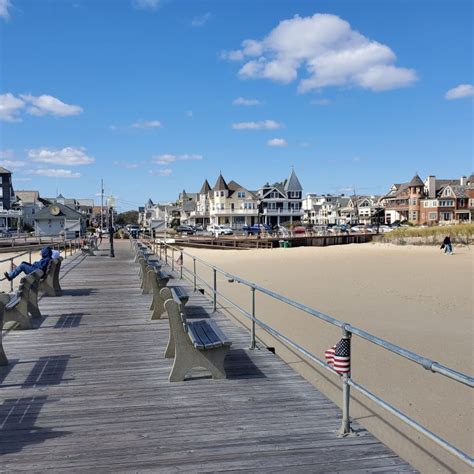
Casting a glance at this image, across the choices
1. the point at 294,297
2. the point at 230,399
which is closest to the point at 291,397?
the point at 230,399

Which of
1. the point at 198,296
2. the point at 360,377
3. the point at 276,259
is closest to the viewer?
the point at 360,377

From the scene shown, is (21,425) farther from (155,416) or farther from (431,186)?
(431,186)

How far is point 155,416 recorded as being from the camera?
4.32 m

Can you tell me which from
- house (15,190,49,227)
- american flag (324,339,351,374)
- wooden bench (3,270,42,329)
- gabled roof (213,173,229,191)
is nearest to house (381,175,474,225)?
gabled roof (213,173,229,191)

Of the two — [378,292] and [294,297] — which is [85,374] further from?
[378,292]

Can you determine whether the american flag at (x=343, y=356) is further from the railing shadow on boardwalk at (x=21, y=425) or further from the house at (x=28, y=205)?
the house at (x=28, y=205)

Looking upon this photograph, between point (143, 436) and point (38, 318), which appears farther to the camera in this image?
point (38, 318)

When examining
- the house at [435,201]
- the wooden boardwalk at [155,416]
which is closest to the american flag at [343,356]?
the wooden boardwalk at [155,416]

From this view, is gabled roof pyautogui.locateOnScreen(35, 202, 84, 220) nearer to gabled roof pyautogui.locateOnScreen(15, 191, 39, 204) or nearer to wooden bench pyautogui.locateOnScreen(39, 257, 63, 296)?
gabled roof pyautogui.locateOnScreen(15, 191, 39, 204)

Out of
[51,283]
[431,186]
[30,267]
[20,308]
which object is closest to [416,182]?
[431,186]

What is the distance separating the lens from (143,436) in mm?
3902

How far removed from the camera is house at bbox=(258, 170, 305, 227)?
89.9m

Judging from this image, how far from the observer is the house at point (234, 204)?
8862cm

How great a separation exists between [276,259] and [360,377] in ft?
101
